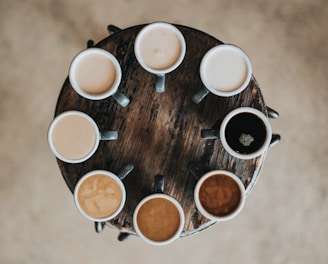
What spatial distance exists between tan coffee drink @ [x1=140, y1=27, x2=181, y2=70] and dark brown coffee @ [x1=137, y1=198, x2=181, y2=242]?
0.47 meters

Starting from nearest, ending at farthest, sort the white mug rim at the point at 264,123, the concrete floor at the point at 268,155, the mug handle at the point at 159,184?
the white mug rim at the point at 264,123
the mug handle at the point at 159,184
the concrete floor at the point at 268,155

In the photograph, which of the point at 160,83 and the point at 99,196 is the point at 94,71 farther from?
the point at 99,196

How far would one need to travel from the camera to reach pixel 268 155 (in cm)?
204

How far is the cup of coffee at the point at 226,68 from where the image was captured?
1280mm

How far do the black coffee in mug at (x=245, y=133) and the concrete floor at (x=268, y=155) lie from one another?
2.78 ft

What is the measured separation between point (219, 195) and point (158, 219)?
22 centimetres

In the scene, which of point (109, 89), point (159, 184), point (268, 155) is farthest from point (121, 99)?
point (268, 155)

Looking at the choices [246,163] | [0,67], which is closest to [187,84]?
[246,163]

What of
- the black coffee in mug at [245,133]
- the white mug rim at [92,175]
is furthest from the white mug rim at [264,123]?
the white mug rim at [92,175]

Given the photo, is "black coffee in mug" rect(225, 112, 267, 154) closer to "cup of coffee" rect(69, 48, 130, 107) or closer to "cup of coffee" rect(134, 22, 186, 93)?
"cup of coffee" rect(134, 22, 186, 93)

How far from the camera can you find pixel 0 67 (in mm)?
2068

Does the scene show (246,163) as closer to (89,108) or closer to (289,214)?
(89,108)

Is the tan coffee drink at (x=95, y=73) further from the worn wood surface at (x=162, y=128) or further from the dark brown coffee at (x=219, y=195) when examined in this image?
the dark brown coffee at (x=219, y=195)

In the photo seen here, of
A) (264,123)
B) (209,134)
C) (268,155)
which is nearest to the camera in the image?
(264,123)
